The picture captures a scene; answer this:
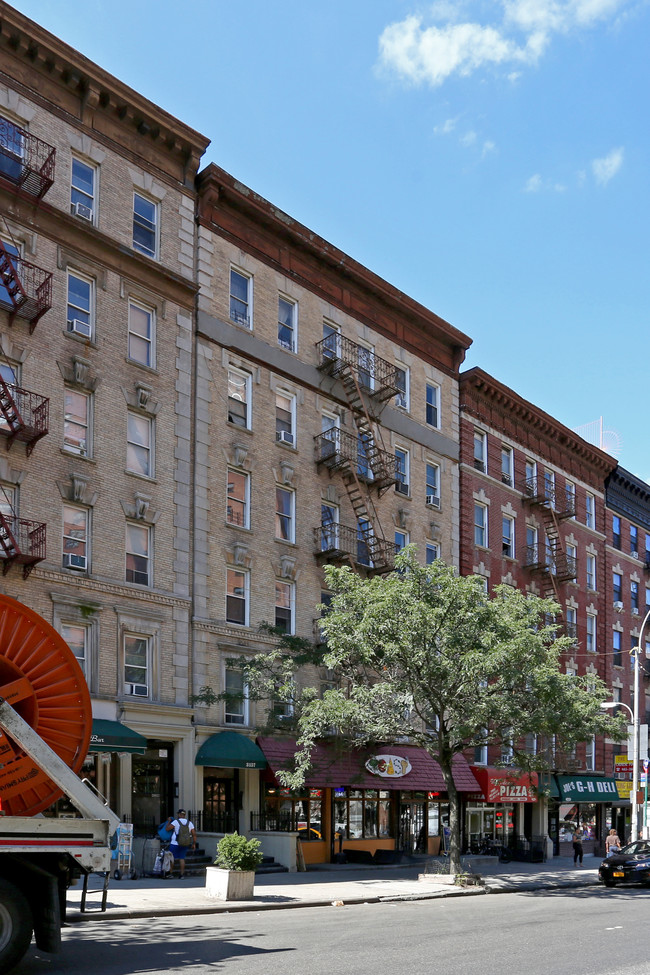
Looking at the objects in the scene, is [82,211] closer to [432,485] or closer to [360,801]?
[432,485]

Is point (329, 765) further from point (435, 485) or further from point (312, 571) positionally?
point (435, 485)

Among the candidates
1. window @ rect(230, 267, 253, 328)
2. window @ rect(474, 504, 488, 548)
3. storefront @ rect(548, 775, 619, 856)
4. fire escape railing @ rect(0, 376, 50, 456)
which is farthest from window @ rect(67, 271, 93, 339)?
storefront @ rect(548, 775, 619, 856)

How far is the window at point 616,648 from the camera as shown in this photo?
5440 cm

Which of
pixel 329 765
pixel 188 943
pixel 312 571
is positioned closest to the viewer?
pixel 188 943

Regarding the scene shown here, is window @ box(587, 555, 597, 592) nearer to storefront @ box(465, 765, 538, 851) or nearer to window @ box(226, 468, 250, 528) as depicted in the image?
storefront @ box(465, 765, 538, 851)

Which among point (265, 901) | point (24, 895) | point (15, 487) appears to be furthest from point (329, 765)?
point (24, 895)

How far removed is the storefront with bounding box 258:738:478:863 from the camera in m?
31.2

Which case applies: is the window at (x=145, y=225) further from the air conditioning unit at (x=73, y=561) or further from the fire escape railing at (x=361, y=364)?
the air conditioning unit at (x=73, y=561)

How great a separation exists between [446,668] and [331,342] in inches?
573

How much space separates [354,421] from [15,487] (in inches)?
579

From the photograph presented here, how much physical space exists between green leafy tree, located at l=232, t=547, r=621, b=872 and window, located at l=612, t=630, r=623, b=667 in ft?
86.0

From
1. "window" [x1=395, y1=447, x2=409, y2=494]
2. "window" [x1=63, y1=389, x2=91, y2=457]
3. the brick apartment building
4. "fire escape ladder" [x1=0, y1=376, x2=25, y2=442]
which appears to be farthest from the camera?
the brick apartment building

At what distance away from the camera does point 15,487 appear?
26047 mm

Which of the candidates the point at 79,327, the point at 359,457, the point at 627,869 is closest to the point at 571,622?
the point at 359,457
